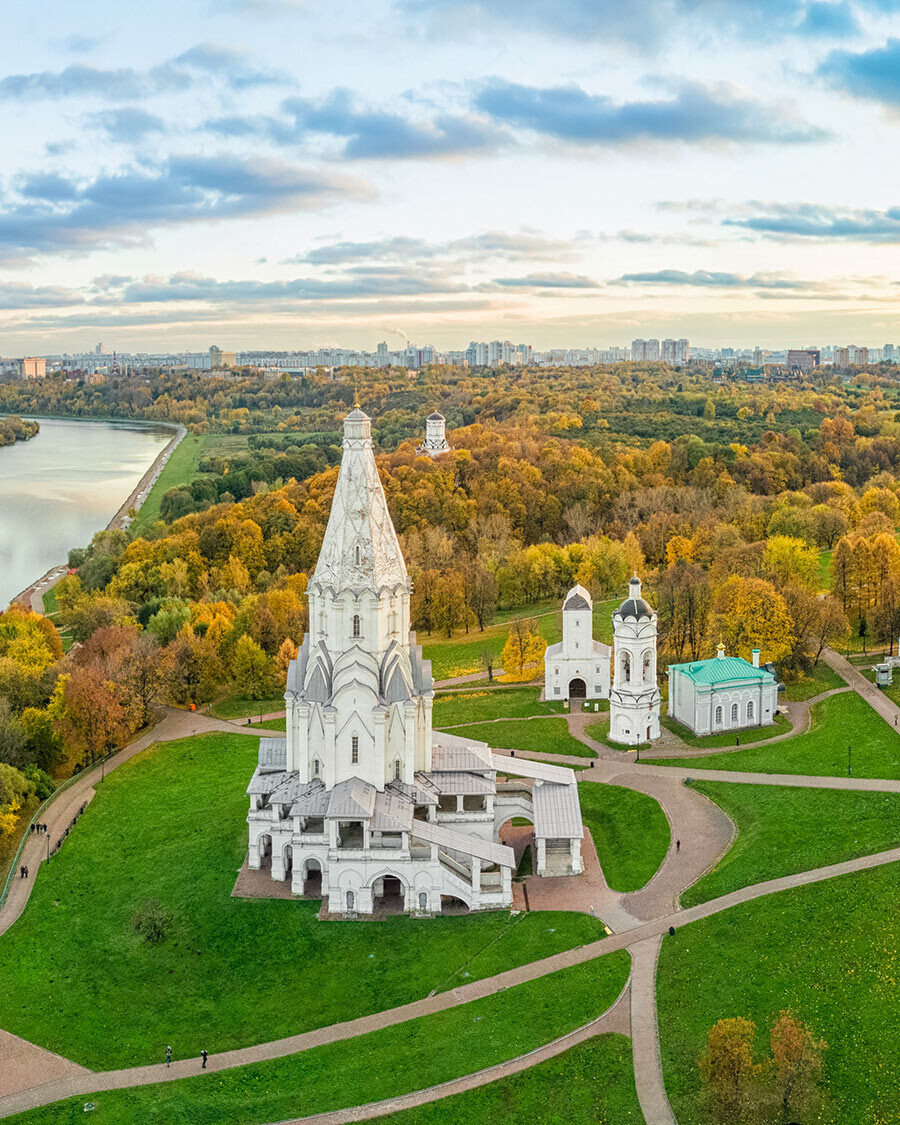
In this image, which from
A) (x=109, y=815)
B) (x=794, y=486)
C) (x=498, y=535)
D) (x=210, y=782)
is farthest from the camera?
(x=794, y=486)

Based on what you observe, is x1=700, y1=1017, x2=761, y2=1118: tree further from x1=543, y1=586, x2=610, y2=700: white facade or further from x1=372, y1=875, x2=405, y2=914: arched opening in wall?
x1=543, y1=586, x2=610, y2=700: white facade

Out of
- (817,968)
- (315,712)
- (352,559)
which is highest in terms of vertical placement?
(352,559)

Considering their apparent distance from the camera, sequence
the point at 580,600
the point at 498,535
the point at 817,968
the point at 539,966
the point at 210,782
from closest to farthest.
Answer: the point at 817,968 < the point at 539,966 < the point at 210,782 < the point at 580,600 < the point at 498,535

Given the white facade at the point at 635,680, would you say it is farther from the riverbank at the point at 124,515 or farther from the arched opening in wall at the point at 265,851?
the riverbank at the point at 124,515

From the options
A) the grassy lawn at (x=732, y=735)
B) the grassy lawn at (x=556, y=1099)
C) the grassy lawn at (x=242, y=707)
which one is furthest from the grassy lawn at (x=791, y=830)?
the grassy lawn at (x=242, y=707)

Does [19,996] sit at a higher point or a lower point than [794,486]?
lower

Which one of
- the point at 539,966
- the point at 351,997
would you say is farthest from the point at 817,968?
the point at 351,997

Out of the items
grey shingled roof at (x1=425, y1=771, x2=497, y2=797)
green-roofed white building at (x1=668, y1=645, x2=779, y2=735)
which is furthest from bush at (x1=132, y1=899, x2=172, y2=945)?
green-roofed white building at (x1=668, y1=645, x2=779, y2=735)

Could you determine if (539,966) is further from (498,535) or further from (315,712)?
(498,535)
